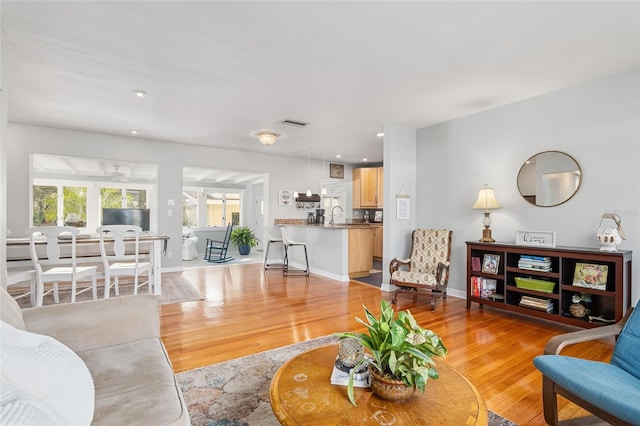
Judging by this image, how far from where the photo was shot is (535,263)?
3361 mm

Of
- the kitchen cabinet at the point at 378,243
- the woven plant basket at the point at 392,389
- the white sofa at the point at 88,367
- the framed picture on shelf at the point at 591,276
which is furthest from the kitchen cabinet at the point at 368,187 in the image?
the woven plant basket at the point at 392,389

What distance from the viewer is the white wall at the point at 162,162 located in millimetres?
4898

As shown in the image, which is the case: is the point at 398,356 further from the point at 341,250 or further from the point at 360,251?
the point at 360,251

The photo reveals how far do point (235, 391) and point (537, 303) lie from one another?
3102mm

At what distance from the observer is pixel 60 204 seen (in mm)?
8320

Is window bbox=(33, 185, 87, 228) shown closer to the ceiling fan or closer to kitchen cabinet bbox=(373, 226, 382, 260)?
the ceiling fan

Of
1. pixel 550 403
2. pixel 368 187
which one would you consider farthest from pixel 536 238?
pixel 368 187

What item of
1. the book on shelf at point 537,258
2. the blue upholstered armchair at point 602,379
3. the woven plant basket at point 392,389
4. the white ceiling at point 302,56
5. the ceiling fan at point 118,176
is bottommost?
the blue upholstered armchair at point 602,379

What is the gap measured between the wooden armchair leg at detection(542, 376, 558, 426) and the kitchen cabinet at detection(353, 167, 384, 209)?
620cm

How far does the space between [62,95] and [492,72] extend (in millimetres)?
4714

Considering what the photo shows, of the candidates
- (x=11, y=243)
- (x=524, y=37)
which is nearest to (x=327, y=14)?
(x=524, y=37)

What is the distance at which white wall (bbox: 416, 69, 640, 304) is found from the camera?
3.01 metres

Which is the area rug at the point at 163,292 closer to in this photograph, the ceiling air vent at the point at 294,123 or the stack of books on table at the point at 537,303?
the ceiling air vent at the point at 294,123

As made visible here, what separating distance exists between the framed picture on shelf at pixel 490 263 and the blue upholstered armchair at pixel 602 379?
185 centimetres
